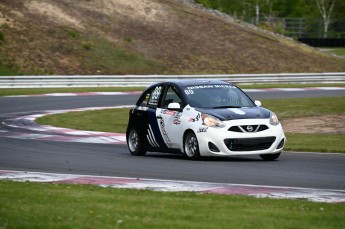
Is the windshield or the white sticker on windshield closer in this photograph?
the white sticker on windshield

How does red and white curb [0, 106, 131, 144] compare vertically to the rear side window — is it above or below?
below

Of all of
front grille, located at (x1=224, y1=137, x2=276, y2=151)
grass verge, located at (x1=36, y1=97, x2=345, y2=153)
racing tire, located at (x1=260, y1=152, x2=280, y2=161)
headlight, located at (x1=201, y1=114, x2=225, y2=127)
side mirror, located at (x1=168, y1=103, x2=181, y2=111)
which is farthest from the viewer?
grass verge, located at (x1=36, y1=97, x2=345, y2=153)

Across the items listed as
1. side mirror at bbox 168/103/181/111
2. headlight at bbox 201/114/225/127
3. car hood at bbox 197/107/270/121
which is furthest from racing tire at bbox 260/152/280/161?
→ side mirror at bbox 168/103/181/111

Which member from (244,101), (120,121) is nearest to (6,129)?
(120,121)

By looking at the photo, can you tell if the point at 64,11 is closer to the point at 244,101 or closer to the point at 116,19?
the point at 116,19

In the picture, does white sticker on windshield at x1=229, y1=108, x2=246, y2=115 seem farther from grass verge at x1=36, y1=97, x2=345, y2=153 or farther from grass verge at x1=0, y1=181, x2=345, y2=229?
grass verge at x1=0, y1=181, x2=345, y2=229

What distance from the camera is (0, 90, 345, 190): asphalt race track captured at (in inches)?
515

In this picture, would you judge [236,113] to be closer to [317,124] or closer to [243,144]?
[243,144]

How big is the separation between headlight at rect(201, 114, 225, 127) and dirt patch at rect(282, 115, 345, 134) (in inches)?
256

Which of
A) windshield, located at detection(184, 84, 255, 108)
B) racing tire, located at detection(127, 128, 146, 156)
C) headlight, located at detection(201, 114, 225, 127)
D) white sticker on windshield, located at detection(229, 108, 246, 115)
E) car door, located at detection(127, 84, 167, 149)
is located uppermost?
windshield, located at detection(184, 84, 255, 108)

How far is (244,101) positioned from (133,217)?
8200mm

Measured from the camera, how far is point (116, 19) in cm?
5378

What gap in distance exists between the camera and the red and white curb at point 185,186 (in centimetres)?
1110

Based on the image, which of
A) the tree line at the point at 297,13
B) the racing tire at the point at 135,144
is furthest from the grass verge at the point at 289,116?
the tree line at the point at 297,13
